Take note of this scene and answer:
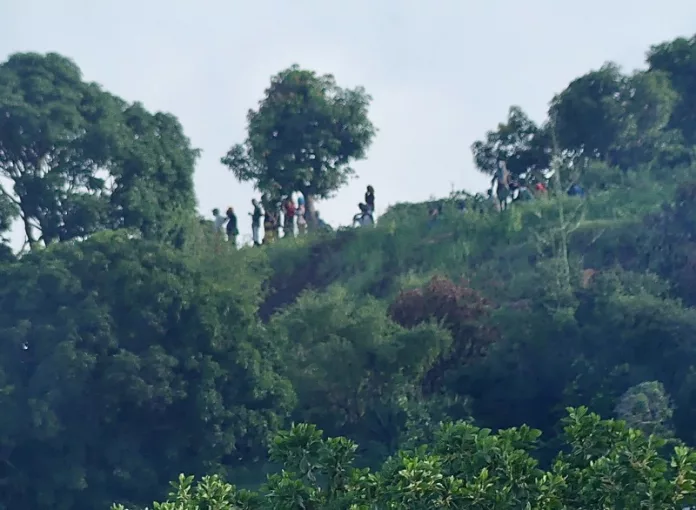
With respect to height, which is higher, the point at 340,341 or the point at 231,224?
the point at 231,224

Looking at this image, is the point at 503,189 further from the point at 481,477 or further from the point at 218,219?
the point at 481,477

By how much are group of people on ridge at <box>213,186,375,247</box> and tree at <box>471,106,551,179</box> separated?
3581 mm

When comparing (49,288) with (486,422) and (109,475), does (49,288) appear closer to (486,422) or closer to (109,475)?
(109,475)

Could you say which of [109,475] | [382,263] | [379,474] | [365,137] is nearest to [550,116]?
[365,137]

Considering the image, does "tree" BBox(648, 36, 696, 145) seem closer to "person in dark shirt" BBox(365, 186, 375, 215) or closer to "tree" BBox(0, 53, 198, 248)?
"person in dark shirt" BBox(365, 186, 375, 215)

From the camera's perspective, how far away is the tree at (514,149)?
38062 millimetres

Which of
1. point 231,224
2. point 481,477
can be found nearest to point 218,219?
point 231,224

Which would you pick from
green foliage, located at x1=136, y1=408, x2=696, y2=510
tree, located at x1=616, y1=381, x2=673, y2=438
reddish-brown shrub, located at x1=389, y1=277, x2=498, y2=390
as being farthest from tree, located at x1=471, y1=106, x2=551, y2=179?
green foliage, located at x1=136, y1=408, x2=696, y2=510

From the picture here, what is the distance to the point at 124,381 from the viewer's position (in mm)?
25250

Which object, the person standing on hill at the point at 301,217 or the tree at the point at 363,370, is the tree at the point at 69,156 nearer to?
the person standing on hill at the point at 301,217

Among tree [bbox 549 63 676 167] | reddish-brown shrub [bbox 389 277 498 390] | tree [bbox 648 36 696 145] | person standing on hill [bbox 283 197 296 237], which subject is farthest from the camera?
tree [bbox 648 36 696 145]

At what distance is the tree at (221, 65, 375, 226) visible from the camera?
37.4m

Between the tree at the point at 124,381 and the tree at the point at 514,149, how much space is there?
12914 mm

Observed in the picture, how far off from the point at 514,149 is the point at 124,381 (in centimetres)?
1607
